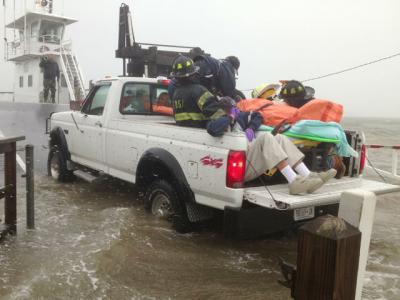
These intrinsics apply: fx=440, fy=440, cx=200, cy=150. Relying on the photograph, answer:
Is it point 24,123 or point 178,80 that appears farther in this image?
point 24,123

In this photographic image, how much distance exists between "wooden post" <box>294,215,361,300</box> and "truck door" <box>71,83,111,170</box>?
483cm

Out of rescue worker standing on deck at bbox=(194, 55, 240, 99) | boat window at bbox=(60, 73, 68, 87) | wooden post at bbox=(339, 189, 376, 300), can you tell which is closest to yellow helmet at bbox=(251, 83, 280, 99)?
rescue worker standing on deck at bbox=(194, 55, 240, 99)

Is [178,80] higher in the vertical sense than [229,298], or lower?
higher

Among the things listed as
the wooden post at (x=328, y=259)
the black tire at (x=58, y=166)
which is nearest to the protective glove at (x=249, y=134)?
the wooden post at (x=328, y=259)

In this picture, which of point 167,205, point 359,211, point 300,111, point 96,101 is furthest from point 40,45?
point 359,211

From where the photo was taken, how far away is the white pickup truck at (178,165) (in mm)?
4023

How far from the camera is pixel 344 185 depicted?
15.3 ft

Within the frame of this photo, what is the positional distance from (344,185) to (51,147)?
5367mm

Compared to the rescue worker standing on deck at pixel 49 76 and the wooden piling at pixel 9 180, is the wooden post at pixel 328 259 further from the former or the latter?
the rescue worker standing on deck at pixel 49 76

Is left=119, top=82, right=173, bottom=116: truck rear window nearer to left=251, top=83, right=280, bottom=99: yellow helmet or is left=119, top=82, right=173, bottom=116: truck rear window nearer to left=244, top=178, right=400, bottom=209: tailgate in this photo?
left=251, top=83, right=280, bottom=99: yellow helmet

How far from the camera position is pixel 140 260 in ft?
14.3

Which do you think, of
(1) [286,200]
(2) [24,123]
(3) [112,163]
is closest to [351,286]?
(1) [286,200]

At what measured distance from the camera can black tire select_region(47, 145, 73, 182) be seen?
7.60 metres

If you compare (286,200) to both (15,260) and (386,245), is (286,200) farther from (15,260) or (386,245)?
(15,260)
